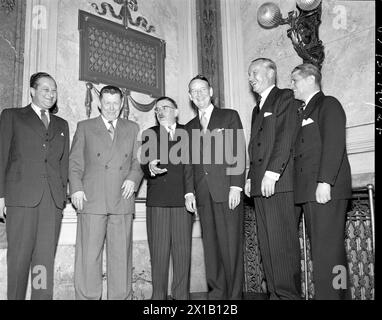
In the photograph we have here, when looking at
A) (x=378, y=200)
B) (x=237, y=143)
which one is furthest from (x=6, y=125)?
(x=378, y=200)

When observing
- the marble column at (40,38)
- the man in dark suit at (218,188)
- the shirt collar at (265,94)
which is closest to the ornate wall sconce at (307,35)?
the shirt collar at (265,94)

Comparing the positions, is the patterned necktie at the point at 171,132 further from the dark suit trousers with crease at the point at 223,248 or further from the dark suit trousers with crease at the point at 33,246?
the dark suit trousers with crease at the point at 33,246

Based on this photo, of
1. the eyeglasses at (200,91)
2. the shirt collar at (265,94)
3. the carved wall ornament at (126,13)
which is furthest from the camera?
the carved wall ornament at (126,13)

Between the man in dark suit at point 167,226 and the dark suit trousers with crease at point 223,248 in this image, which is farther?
the man in dark suit at point 167,226

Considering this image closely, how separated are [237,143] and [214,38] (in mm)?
2190

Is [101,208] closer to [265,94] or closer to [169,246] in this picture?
[169,246]

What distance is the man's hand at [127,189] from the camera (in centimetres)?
296

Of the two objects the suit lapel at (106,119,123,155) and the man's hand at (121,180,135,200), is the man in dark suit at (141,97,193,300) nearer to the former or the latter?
the man's hand at (121,180,135,200)

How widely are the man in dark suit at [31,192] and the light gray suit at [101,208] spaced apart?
6.8 inches

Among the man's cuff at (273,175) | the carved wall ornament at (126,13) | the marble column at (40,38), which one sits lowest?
the man's cuff at (273,175)

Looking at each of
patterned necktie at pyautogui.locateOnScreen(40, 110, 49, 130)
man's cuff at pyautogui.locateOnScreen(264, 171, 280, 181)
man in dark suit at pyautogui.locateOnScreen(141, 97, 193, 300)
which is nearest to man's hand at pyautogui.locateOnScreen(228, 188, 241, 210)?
man's cuff at pyautogui.locateOnScreen(264, 171, 280, 181)

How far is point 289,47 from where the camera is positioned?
159 inches

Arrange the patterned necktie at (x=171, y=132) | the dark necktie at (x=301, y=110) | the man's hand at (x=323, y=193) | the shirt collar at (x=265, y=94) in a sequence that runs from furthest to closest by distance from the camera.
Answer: the patterned necktie at (x=171, y=132) < the shirt collar at (x=265, y=94) < the dark necktie at (x=301, y=110) < the man's hand at (x=323, y=193)

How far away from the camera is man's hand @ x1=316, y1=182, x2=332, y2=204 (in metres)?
2.37
